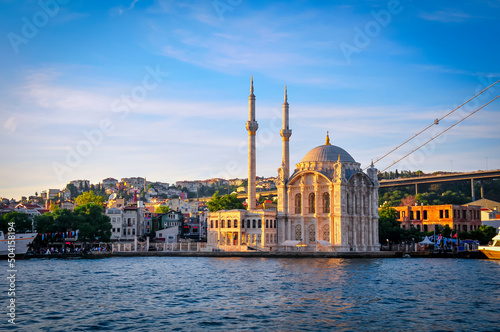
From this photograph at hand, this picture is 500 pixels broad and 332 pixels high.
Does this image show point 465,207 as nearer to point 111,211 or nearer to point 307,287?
point 111,211

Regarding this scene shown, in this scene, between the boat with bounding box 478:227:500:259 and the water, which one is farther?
the boat with bounding box 478:227:500:259

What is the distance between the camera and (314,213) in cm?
7256

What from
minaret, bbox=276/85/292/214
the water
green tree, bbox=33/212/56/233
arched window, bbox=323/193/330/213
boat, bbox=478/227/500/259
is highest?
minaret, bbox=276/85/292/214

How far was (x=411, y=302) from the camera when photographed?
100 ft

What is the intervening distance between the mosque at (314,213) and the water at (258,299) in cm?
2001

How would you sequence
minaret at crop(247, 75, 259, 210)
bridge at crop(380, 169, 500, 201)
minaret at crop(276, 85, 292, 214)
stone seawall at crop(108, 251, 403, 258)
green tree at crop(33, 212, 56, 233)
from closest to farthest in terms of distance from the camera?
stone seawall at crop(108, 251, 403, 258) < green tree at crop(33, 212, 56, 233) < minaret at crop(276, 85, 292, 214) < minaret at crop(247, 75, 259, 210) < bridge at crop(380, 169, 500, 201)

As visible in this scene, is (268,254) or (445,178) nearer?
(268,254)

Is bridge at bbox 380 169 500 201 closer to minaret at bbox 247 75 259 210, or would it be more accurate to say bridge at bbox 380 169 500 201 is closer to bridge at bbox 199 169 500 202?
bridge at bbox 199 169 500 202

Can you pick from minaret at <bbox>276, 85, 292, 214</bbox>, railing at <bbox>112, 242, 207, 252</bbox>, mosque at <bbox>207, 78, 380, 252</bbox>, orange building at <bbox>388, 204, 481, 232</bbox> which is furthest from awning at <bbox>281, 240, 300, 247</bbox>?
orange building at <bbox>388, 204, 481, 232</bbox>

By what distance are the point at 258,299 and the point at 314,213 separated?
138 ft

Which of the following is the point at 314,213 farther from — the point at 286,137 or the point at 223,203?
the point at 223,203

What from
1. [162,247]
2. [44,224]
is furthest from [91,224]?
[162,247]

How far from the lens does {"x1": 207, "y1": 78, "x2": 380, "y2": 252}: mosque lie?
69250mm

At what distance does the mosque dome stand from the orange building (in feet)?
72.2
